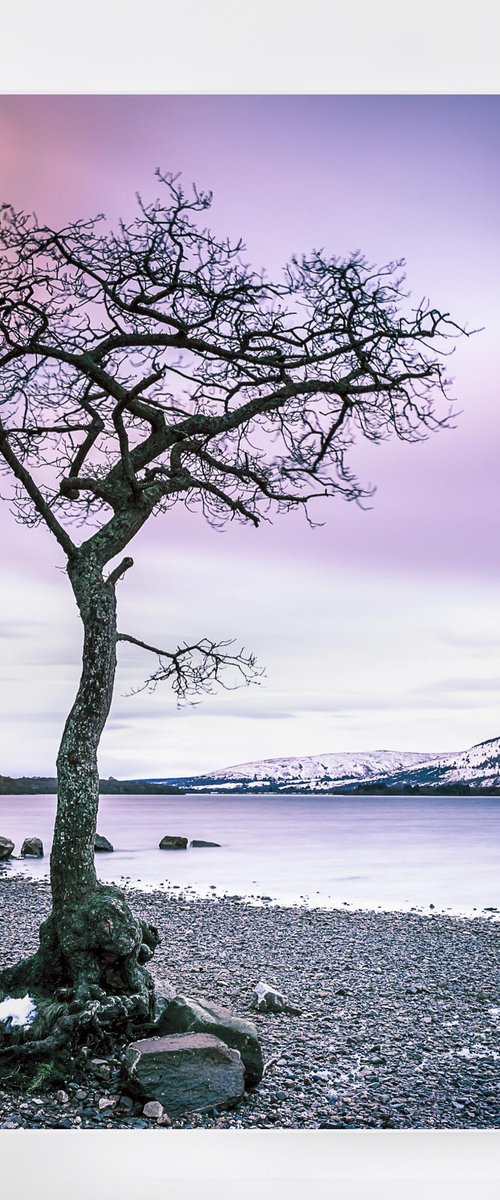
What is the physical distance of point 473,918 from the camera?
9.42m

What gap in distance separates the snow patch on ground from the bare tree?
0.28 feet

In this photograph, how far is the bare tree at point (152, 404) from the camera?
4000 mm

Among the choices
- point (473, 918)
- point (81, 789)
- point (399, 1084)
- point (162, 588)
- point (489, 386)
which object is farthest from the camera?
point (473, 918)

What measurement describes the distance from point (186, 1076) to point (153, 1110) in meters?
0.16

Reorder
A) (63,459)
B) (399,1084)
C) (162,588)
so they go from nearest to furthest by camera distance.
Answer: (399,1084) → (63,459) → (162,588)

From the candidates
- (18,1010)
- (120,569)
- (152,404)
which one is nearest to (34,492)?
(120,569)

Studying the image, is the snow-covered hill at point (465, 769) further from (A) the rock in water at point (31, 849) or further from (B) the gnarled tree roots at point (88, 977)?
(B) the gnarled tree roots at point (88, 977)

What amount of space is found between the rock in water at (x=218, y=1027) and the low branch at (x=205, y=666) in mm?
1636

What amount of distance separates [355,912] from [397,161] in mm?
7624

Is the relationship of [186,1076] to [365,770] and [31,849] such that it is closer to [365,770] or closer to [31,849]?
[31,849]

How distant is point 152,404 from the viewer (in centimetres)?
481
